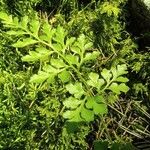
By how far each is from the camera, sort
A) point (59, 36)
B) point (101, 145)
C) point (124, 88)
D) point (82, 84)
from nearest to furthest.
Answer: point (101, 145)
point (124, 88)
point (59, 36)
point (82, 84)

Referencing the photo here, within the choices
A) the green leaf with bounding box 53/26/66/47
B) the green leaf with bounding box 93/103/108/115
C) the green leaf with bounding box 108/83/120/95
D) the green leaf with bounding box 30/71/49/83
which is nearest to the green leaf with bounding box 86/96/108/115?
the green leaf with bounding box 93/103/108/115

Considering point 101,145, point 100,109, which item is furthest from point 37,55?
point 101,145

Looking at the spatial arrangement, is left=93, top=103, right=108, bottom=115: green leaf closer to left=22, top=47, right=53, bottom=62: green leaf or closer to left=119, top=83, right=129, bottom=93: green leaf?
left=119, top=83, right=129, bottom=93: green leaf

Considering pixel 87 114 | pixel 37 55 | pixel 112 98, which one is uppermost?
pixel 37 55

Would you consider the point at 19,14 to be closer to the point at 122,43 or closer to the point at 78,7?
the point at 78,7

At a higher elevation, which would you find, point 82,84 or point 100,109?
point 100,109

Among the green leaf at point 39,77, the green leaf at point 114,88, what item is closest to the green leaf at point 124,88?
the green leaf at point 114,88

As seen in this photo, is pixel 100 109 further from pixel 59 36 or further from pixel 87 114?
pixel 59 36

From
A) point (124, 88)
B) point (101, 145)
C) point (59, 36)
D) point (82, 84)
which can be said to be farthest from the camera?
point (82, 84)

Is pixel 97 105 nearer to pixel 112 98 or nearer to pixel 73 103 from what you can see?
pixel 73 103

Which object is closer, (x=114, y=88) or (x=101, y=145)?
(x=101, y=145)

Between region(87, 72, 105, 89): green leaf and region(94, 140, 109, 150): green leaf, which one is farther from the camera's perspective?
region(87, 72, 105, 89): green leaf
